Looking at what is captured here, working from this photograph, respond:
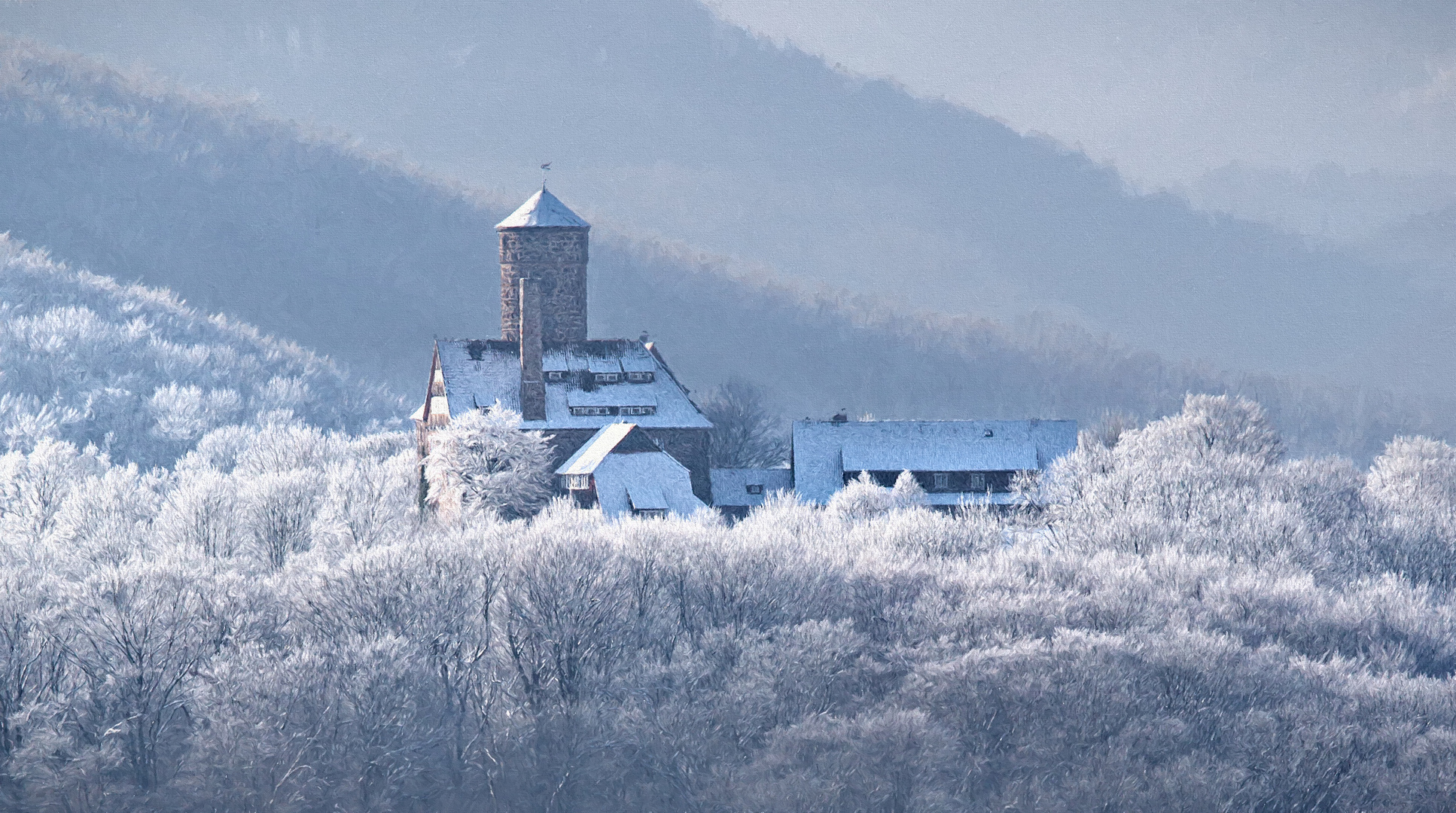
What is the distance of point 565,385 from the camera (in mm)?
75062

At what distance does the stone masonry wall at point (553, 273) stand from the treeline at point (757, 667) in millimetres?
11109

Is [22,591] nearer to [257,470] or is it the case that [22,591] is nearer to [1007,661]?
[1007,661]

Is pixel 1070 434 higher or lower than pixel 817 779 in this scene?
higher

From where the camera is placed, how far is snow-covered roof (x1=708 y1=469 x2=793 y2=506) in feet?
254

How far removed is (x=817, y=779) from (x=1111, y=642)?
47.1 feet

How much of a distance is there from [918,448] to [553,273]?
19.5 metres

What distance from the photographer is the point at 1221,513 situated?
76375 millimetres

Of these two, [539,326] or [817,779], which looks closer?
[817,779]

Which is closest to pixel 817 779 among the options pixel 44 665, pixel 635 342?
pixel 44 665

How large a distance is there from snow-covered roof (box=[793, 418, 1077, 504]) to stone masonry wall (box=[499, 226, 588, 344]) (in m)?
12.2

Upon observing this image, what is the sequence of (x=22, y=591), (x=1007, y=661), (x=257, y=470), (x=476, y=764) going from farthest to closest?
(x=257, y=470)
(x=22, y=591)
(x=1007, y=661)
(x=476, y=764)

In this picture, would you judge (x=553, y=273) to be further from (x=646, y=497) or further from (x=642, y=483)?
(x=646, y=497)

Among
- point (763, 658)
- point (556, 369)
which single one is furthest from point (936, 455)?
point (763, 658)

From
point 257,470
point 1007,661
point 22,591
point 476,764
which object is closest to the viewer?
point 476,764
